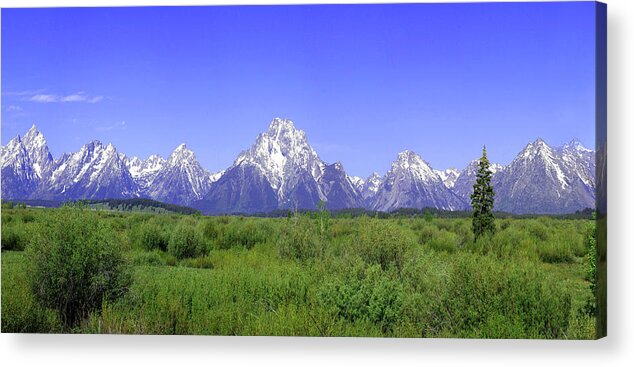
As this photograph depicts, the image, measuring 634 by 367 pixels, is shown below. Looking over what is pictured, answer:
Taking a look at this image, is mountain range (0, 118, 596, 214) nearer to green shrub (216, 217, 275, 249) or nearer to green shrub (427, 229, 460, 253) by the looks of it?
green shrub (216, 217, 275, 249)

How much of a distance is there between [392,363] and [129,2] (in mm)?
5725

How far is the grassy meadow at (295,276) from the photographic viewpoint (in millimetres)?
9219

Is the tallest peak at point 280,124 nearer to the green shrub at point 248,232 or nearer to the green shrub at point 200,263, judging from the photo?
the green shrub at point 248,232

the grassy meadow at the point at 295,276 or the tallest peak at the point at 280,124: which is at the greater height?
the tallest peak at the point at 280,124

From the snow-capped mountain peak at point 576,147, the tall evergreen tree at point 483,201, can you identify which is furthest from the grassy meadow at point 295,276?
the snow-capped mountain peak at point 576,147

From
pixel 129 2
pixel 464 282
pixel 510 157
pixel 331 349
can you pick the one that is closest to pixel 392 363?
pixel 331 349

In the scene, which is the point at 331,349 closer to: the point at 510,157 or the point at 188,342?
the point at 188,342

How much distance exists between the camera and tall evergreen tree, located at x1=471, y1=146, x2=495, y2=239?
379 inches

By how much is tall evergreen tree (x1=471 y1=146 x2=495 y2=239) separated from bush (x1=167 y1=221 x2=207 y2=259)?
3.77 meters

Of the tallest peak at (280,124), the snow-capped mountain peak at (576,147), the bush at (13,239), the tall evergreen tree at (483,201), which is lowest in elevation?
the bush at (13,239)

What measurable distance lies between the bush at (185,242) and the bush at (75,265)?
31.3 inches

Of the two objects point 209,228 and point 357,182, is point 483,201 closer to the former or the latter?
point 357,182

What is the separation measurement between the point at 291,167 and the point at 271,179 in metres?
0.32

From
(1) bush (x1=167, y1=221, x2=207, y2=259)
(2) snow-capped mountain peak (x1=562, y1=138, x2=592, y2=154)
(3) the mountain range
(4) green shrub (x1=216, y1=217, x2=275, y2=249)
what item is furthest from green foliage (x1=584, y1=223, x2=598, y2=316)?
(1) bush (x1=167, y1=221, x2=207, y2=259)
